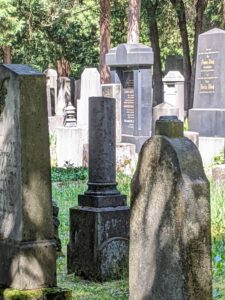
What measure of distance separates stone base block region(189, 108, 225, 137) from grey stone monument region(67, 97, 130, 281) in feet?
37.5

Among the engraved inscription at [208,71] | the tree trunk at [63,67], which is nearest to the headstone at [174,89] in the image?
the engraved inscription at [208,71]

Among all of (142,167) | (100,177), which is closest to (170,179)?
(142,167)

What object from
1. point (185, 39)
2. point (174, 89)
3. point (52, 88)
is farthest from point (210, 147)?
point (185, 39)

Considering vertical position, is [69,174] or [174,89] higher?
[174,89]

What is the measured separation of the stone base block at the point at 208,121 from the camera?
20.1 meters

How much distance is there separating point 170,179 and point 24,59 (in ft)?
120

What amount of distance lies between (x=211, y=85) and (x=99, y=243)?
1205cm

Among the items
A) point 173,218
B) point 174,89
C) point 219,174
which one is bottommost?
point 219,174

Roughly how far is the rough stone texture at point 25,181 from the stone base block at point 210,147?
12.3 metres

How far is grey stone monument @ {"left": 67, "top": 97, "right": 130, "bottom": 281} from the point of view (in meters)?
8.66

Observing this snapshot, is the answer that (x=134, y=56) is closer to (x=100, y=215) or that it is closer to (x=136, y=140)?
(x=136, y=140)

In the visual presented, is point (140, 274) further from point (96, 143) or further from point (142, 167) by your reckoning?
point (96, 143)

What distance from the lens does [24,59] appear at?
41719 millimetres

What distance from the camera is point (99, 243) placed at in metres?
8.66
